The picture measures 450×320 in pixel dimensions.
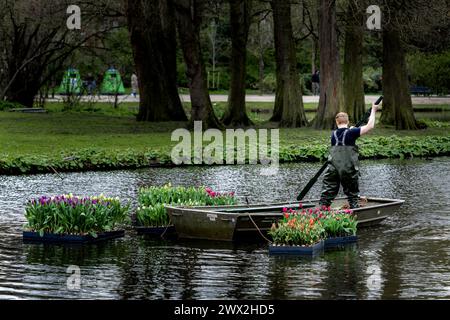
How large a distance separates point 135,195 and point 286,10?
21607 millimetres

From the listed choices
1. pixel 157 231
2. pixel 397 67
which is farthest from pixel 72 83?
pixel 157 231

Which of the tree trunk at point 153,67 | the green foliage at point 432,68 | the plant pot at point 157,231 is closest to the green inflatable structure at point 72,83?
the tree trunk at point 153,67

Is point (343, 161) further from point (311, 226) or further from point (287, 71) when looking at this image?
point (287, 71)

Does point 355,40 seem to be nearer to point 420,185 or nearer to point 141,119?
point 141,119

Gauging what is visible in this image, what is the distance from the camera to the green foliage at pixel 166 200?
19922mm

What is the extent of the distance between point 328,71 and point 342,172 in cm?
2196

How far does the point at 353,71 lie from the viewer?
4647cm

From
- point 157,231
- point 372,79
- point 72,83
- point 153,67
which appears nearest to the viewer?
point 157,231

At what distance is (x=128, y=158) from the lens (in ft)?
103

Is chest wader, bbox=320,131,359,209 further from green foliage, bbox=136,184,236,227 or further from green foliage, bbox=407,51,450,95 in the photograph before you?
green foliage, bbox=407,51,450,95

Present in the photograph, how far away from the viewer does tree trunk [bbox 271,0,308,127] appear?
43.9 meters

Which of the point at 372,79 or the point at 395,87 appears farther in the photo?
the point at 372,79

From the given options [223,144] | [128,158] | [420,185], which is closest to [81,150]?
[128,158]

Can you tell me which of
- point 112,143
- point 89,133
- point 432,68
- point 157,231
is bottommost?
point 157,231
